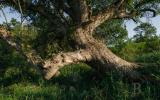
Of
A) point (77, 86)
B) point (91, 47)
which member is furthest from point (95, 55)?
point (77, 86)

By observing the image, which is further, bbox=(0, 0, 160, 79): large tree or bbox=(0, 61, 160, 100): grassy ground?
bbox=(0, 0, 160, 79): large tree

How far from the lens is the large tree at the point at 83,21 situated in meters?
13.0

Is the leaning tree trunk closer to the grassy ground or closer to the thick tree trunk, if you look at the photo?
the thick tree trunk

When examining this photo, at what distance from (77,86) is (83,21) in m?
2.53

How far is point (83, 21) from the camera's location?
13.7 meters

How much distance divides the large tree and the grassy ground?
0.70m

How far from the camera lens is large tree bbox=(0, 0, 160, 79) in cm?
1295

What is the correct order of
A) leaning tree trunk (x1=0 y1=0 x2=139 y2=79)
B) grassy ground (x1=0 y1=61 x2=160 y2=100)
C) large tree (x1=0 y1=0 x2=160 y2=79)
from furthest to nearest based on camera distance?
large tree (x1=0 y1=0 x2=160 y2=79)
leaning tree trunk (x1=0 y1=0 x2=139 y2=79)
grassy ground (x1=0 y1=61 x2=160 y2=100)

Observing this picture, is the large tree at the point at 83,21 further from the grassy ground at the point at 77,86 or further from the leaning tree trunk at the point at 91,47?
the grassy ground at the point at 77,86

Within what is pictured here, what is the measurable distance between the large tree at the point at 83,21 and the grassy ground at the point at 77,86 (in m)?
0.70

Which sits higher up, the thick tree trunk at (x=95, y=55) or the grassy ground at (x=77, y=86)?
the thick tree trunk at (x=95, y=55)

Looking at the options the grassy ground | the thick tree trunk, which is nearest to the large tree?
the thick tree trunk

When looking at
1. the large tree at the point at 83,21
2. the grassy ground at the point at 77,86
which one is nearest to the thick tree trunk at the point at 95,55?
the large tree at the point at 83,21

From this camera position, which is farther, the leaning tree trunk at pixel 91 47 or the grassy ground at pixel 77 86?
the leaning tree trunk at pixel 91 47
